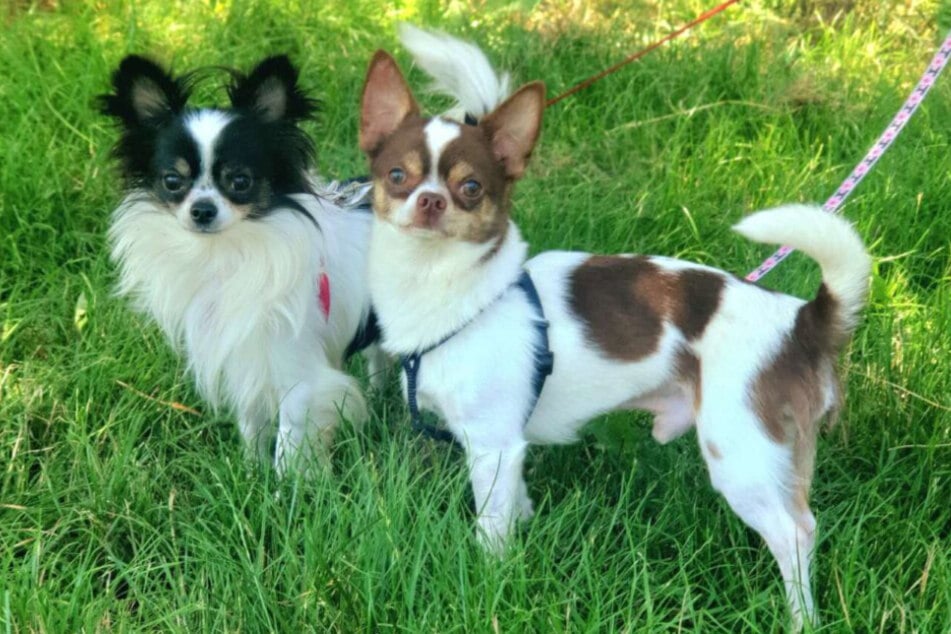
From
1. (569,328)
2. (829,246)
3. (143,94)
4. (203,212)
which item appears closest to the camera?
(829,246)

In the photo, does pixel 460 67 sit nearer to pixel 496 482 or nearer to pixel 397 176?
pixel 397 176

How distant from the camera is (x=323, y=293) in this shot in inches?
100

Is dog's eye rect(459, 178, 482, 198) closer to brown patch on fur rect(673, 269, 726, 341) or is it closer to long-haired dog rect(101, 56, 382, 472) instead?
brown patch on fur rect(673, 269, 726, 341)

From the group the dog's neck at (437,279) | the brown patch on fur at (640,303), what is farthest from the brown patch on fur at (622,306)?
A: the dog's neck at (437,279)

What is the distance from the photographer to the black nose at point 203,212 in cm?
227

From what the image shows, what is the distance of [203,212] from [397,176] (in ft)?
1.65

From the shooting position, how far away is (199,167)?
2.32 metres

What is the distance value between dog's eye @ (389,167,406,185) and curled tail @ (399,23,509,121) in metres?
0.33

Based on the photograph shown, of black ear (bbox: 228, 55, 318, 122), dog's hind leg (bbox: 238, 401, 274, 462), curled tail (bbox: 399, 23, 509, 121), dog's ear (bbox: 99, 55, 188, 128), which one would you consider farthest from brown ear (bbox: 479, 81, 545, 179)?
dog's hind leg (bbox: 238, 401, 274, 462)

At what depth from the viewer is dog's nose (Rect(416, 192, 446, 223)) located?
6.52ft

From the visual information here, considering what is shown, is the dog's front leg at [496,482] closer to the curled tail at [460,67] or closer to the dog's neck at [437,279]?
the dog's neck at [437,279]

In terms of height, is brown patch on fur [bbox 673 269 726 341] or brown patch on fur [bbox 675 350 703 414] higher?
brown patch on fur [bbox 673 269 726 341]

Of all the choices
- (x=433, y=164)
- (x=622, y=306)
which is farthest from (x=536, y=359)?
(x=433, y=164)

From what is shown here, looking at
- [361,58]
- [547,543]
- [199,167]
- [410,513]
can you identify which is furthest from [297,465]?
[361,58]
